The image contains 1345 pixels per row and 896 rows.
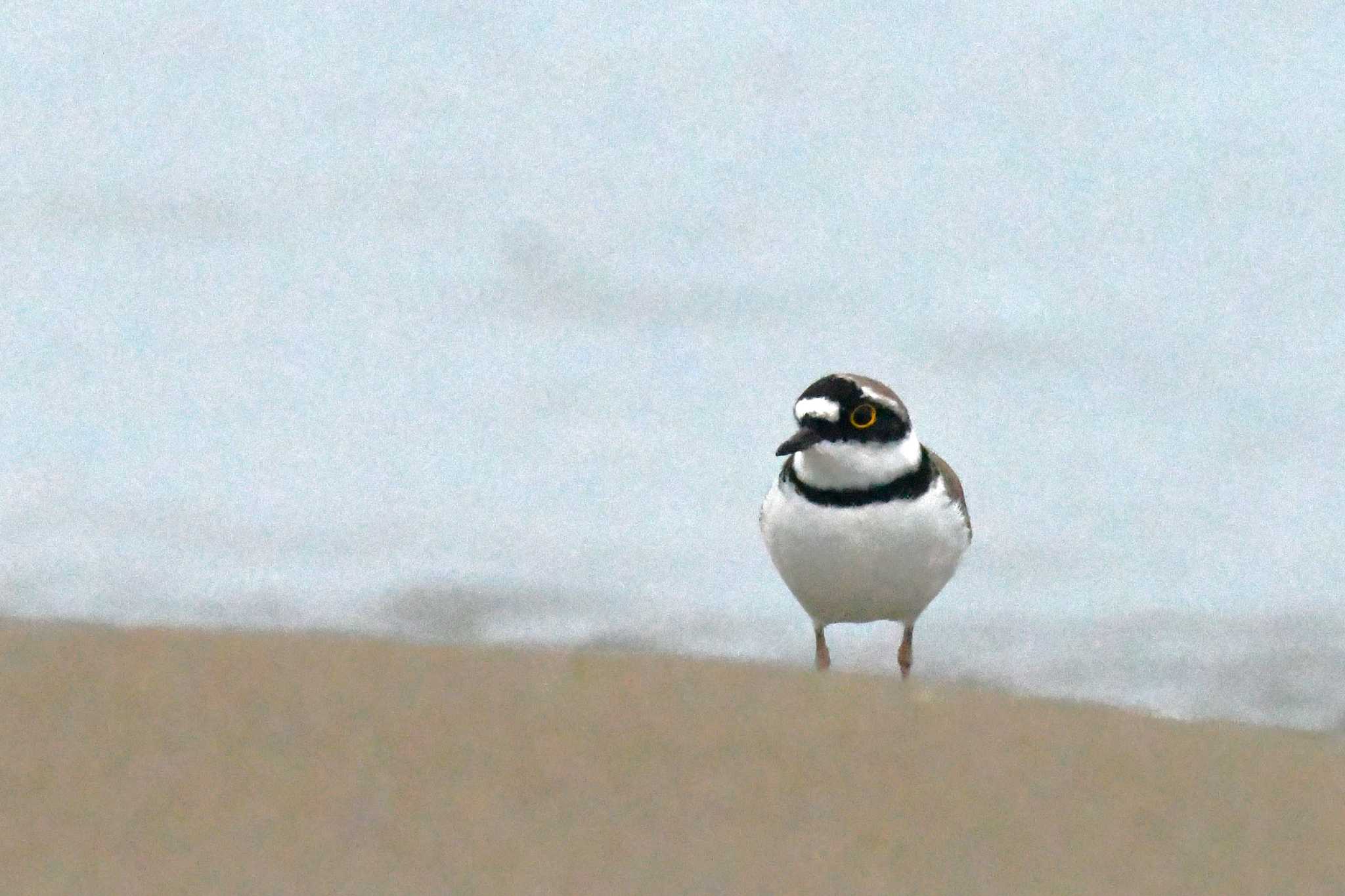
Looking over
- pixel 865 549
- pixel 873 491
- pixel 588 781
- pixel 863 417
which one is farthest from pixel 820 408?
pixel 588 781

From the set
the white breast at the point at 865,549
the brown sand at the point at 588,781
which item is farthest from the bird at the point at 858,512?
the brown sand at the point at 588,781

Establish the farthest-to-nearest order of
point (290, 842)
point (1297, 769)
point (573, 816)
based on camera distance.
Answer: point (1297, 769), point (573, 816), point (290, 842)

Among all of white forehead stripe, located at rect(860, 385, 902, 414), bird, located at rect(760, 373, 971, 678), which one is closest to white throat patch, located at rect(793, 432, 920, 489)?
bird, located at rect(760, 373, 971, 678)

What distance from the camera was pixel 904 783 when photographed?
4.81m

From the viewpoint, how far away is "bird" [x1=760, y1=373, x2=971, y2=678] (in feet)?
21.5

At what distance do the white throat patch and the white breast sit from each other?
3.3 inches

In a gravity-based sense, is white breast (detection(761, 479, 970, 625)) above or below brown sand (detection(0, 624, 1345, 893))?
above

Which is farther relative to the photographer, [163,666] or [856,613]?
[856,613]

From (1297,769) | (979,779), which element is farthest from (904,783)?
(1297,769)

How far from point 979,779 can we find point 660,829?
0.95 metres

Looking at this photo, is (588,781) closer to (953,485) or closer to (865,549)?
(865,549)

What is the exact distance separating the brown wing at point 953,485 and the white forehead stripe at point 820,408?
0.45 meters

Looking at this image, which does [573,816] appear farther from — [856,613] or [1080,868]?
[856,613]

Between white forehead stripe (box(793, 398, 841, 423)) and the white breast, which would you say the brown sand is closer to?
the white breast
